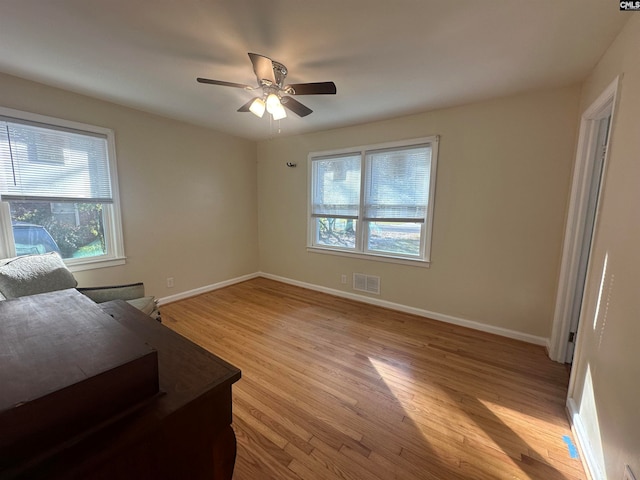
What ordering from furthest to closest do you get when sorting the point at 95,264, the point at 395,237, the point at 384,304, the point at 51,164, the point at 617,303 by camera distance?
1. the point at 384,304
2. the point at 395,237
3. the point at 95,264
4. the point at 51,164
5. the point at 617,303

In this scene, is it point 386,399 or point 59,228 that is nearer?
point 386,399

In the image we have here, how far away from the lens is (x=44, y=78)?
2361mm

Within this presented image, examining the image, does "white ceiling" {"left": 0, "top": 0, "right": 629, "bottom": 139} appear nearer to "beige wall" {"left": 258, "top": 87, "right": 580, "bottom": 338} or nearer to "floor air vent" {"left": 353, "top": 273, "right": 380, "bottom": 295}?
"beige wall" {"left": 258, "top": 87, "right": 580, "bottom": 338}

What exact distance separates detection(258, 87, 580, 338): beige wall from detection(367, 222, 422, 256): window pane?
0.21 metres

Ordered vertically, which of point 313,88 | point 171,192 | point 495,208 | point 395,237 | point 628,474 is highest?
point 313,88

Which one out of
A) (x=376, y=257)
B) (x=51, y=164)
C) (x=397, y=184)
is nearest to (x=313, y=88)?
(x=397, y=184)

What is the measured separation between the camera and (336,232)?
398 cm

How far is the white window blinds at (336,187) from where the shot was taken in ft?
12.1

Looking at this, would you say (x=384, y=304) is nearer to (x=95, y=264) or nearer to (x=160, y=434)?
(x=160, y=434)

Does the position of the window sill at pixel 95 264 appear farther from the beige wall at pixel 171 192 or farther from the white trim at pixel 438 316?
the white trim at pixel 438 316

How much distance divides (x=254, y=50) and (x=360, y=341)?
2.63 metres

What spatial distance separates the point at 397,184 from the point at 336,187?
0.90 metres

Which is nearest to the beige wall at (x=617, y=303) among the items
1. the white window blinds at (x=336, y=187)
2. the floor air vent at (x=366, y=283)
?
the floor air vent at (x=366, y=283)

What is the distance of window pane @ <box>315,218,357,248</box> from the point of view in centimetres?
384
